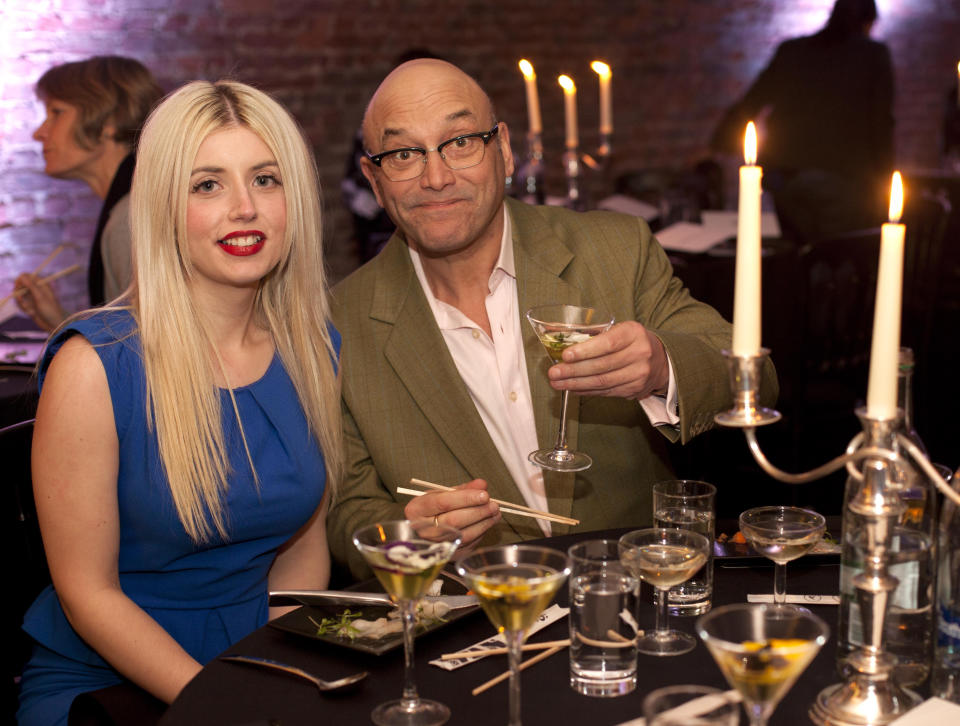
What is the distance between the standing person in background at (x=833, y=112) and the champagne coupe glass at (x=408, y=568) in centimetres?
477

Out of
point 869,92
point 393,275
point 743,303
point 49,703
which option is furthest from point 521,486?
point 869,92

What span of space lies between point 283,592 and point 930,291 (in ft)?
12.3

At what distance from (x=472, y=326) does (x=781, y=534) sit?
110cm

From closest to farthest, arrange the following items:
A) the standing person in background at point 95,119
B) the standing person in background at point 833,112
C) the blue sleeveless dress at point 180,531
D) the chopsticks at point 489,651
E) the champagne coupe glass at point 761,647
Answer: the champagne coupe glass at point 761,647 < the chopsticks at point 489,651 < the blue sleeveless dress at point 180,531 < the standing person in background at point 95,119 < the standing person in background at point 833,112

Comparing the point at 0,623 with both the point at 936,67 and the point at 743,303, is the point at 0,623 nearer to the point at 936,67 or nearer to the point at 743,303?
the point at 743,303

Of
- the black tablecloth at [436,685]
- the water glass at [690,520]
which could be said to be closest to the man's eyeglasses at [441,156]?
the water glass at [690,520]

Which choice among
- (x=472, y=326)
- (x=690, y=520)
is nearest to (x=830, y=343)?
(x=472, y=326)

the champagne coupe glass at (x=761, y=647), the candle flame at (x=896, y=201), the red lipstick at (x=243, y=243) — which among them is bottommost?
the champagne coupe glass at (x=761, y=647)

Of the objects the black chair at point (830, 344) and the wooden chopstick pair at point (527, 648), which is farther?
the black chair at point (830, 344)

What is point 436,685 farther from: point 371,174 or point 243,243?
point 371,174

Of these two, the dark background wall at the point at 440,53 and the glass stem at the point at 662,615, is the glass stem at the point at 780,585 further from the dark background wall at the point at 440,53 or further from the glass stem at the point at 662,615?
the dark background wall at the point at 440,53

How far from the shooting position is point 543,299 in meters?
2.54

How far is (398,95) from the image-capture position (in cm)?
246

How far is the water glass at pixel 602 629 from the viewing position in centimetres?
139
